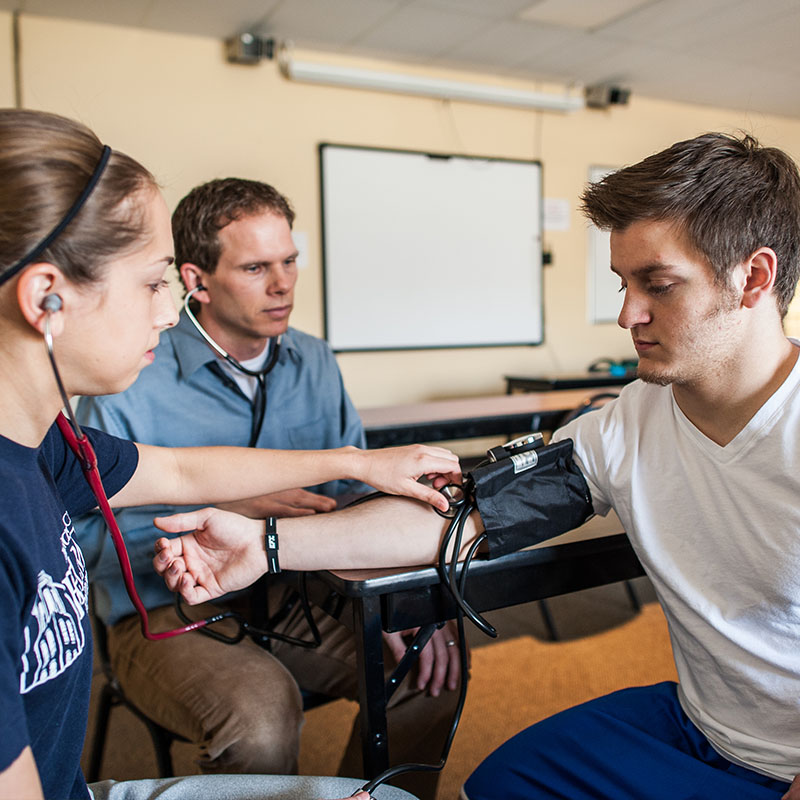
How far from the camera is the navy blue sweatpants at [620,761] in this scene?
1012 millimetres

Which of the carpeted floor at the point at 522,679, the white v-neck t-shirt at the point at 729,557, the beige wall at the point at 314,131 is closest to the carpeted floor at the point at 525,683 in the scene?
the carpeted floor at the point at 522,679

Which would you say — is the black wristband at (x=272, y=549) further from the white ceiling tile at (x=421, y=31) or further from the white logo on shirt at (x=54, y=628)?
the white ceiling tile at (x=421, y=31)

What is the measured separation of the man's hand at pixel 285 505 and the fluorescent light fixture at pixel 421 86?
365 cm

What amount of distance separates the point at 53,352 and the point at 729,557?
0.89m

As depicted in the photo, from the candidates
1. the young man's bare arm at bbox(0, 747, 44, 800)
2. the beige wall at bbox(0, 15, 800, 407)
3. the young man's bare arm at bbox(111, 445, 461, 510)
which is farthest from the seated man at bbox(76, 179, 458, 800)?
the beige wall at bbox(0, 15, 800, 407)

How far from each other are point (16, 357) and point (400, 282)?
4.33 meters

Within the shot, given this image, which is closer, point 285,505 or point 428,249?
point 285,505

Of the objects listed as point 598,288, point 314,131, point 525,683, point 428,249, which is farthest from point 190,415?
point 598,288

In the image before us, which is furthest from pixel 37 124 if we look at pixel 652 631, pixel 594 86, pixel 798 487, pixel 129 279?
pixel 594 86

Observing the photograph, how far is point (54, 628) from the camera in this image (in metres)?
0.76

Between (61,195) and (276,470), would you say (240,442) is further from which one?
(61,195)

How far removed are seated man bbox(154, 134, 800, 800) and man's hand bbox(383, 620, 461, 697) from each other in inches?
14.6

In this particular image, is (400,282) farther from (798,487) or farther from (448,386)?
(798,487)

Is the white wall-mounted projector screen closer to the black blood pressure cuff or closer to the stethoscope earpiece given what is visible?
the black blood pressure cuff
